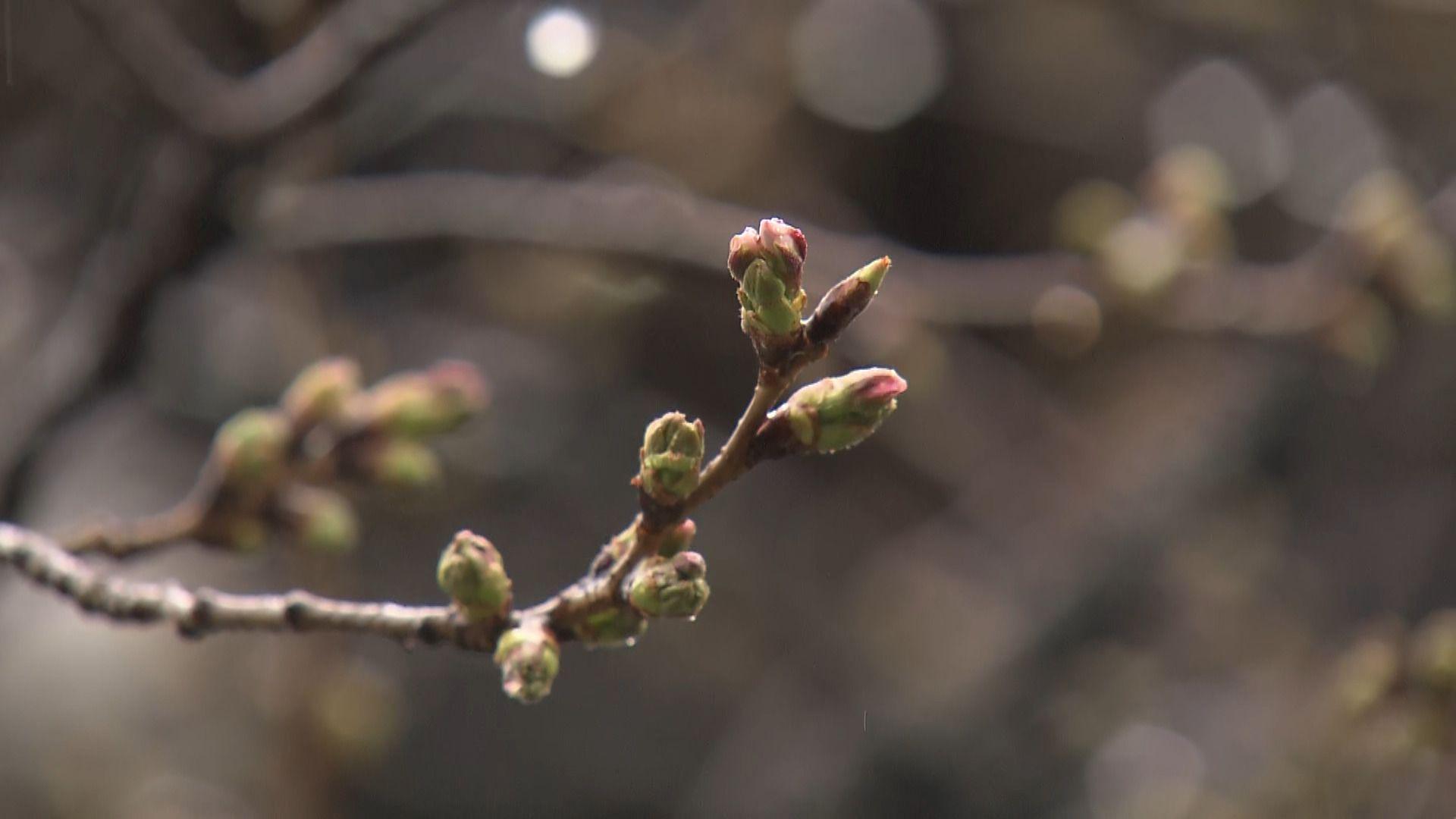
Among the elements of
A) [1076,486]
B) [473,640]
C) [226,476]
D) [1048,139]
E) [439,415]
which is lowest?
[473,640]

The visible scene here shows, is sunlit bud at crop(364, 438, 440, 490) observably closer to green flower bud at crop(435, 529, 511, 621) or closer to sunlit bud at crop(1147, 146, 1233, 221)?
green flower bud at crop(435, 529, 511, 621)

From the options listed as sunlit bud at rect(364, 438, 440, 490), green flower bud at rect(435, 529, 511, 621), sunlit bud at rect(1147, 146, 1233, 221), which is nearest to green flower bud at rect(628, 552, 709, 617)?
green flower bud at rect(435, 529, 511, 621)

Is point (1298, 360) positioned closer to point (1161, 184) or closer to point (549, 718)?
point (1161, 184)

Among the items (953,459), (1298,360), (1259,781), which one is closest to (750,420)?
(1259,781)

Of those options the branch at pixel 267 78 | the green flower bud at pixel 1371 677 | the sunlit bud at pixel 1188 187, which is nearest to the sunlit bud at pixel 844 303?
the branch at pixel 267 78

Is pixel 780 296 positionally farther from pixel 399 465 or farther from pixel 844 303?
pixel 399 465

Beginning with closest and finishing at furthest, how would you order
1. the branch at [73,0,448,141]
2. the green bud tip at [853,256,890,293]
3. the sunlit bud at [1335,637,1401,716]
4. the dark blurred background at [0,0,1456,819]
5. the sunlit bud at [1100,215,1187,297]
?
the green bud tip at [853,256,890,293]
the branch at [73,0,448,141]
the sunlit bud at [1335,637,1401,716]
the dark blurred background at [0,0,1456,819]
the sunlit bud at [1100,215,1187,297]
